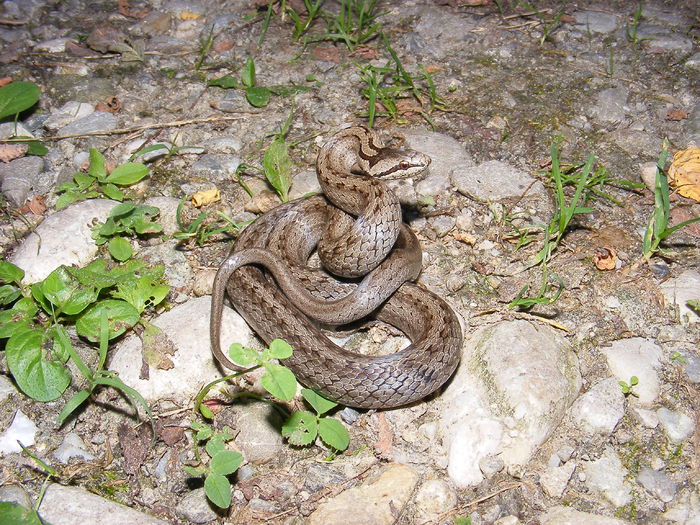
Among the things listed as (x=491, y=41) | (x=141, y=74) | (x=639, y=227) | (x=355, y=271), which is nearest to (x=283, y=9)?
(x=141, y=74)

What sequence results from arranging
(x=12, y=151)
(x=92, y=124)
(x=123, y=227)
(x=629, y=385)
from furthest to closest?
(x=92, y=124), (x=12, y=151), (x=123, y=227), (x=629, y=385)

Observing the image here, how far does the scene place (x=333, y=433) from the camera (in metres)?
3.85

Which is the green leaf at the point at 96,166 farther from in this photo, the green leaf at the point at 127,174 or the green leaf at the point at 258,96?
the green leaf at the point at 258,96

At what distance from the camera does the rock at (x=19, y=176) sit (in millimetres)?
5234

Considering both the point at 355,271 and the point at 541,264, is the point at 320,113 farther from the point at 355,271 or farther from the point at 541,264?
the point at 541,264

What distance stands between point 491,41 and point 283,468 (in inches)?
201

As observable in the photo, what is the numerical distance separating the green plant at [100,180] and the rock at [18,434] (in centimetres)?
195

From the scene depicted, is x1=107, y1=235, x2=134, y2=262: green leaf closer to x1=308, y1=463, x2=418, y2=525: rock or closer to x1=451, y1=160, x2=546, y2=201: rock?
x1=308, y1=463, x2=418, y2=525: rock

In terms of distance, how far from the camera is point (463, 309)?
15.2 feet

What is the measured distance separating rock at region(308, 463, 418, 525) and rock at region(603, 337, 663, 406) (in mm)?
1580

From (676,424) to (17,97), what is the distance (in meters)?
6.15

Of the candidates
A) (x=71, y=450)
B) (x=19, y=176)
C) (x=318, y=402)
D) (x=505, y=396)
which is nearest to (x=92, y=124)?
(x=19, y=176)

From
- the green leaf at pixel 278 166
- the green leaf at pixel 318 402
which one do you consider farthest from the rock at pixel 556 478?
the green leaf at pixel 278 166

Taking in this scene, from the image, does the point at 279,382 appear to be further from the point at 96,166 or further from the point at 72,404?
the point at 96,166
